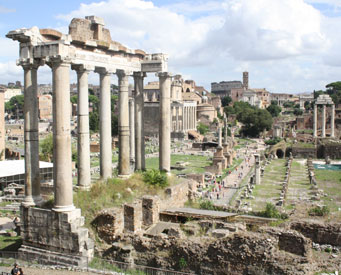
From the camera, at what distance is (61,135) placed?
13.0 metres

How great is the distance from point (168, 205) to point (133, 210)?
3.00 metres

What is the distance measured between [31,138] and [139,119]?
6.07 meters

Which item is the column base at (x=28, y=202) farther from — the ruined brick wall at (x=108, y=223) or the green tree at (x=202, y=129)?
the green tree at (x=202, y=129)

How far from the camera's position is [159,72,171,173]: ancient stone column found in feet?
60.4

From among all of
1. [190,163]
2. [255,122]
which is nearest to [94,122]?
[255,122]

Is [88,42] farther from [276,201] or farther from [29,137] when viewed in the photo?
[276,201]

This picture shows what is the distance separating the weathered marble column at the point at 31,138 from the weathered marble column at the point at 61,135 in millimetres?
1538

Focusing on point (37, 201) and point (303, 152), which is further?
point (303, 152)

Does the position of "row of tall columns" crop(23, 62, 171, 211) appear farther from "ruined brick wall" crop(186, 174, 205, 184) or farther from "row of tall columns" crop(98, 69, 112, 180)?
"ruined brick wall" crop(186, 174, 205, 184)

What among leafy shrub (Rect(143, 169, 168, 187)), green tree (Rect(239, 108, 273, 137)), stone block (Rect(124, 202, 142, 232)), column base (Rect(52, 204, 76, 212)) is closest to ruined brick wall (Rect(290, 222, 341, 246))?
stone block (Rect(124, 202, 142, 232))

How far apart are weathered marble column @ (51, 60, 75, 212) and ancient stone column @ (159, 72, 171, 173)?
19.9 ft

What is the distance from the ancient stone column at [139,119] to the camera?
19.0 m

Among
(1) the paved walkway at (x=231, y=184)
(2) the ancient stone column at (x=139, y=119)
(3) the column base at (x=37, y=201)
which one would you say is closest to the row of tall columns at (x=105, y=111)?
(2) the ancient stone column at (x=139, y=119)

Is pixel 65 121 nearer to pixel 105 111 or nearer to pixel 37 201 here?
pixel 37 201
